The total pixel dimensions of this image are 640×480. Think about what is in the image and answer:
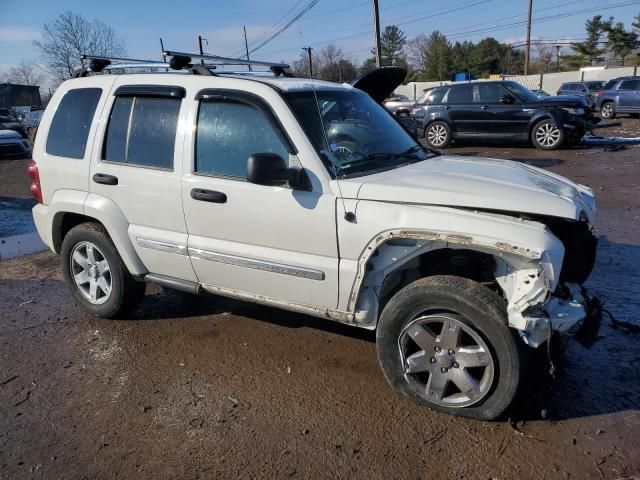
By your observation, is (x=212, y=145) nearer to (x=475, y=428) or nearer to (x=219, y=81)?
(x=219, y=81)

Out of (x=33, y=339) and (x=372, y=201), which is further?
(x=33, y=339)

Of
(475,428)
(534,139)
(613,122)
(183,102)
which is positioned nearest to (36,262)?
(183,102)

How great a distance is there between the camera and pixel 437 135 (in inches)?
619

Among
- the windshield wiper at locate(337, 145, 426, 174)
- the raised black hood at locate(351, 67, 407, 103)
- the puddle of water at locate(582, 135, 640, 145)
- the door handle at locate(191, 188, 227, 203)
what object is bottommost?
the puddle of water at locate(582, 135, 640, 145)

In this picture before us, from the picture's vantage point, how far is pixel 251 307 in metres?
4.86

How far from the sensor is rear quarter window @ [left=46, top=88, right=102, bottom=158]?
4.37 m

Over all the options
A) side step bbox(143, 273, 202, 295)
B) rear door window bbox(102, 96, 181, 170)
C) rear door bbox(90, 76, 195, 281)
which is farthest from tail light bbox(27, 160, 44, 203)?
side step bbox(143, 273, 202, 295)

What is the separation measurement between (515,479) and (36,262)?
6.15m

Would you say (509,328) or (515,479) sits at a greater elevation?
(509,328)

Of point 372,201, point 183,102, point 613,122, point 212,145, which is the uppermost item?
point 183,102

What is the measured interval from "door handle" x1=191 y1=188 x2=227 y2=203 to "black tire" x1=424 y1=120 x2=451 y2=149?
1298 centimetres

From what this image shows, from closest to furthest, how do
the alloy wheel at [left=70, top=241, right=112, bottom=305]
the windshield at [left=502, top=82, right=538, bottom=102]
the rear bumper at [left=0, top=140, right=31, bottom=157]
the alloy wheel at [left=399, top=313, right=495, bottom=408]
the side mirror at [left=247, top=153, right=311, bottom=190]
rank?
the alloy wheel at [left=399, top=313, right=495, bottom=408] → the side mirror at [left=247, top=153, right=311, bottom=190] → the alloy wheel at [left=70, top=241, right=112, bottom=305] → the windshield at [left=502, top=82, right=538, bottom=102] → the rear bumper at [left=0, top=140, right=31, bottom=157]

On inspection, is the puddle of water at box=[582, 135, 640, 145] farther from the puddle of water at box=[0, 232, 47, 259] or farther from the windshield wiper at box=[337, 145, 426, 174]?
the puddle of water at box=[0, 232, 47, 259]

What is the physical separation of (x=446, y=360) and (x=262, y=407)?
1.18 m
